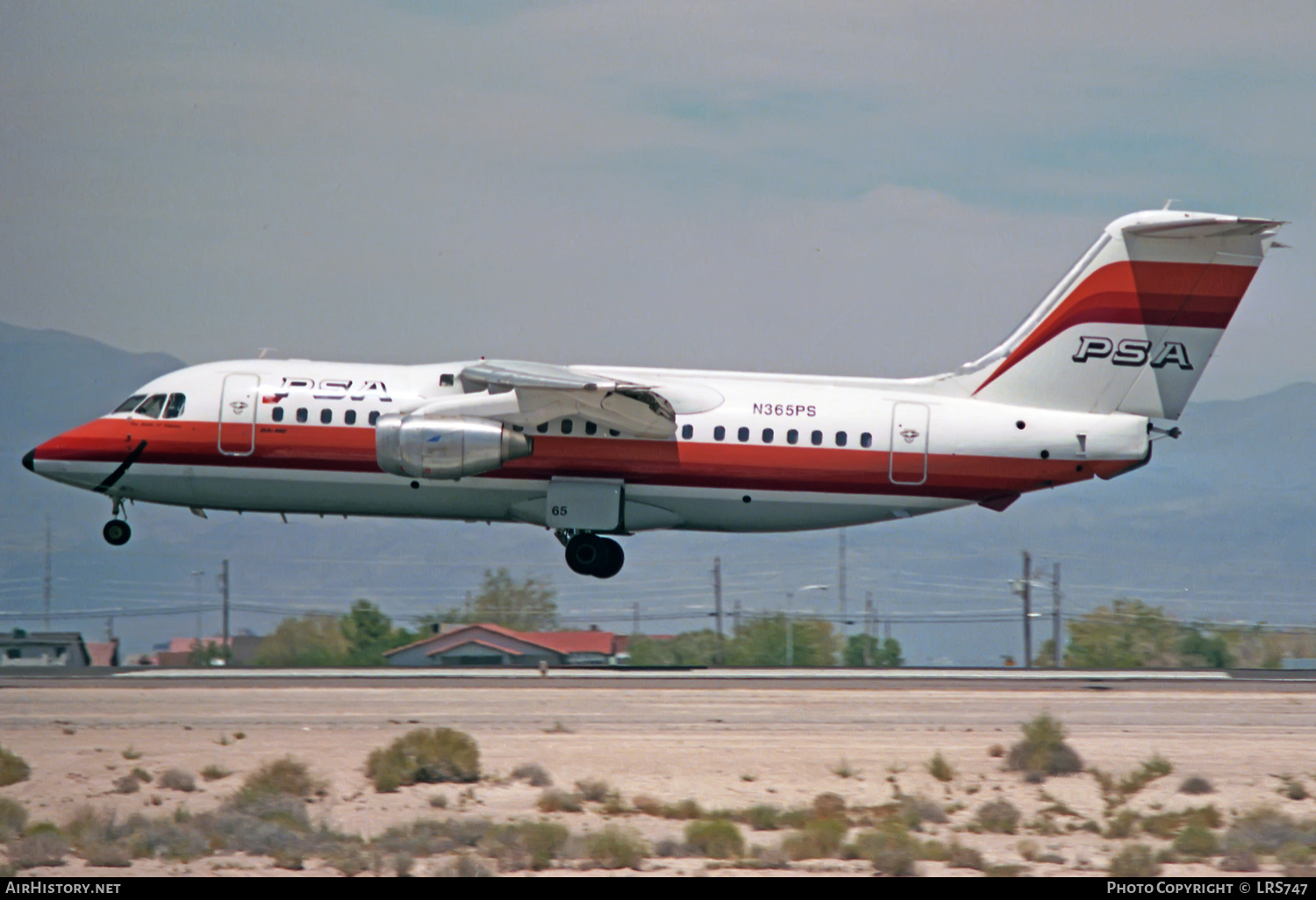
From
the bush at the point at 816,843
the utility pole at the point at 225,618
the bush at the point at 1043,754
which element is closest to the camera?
the bush at the point at 816,843

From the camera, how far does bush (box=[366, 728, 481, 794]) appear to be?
2100 cm

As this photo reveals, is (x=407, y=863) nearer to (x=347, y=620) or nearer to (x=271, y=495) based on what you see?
(x=271, y=495)

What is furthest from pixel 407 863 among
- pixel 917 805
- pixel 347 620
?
pixel 347 620

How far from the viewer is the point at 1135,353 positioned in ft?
102

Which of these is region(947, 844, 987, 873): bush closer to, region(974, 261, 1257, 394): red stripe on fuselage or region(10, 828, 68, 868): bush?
region(10, 828, 68, 868): bush

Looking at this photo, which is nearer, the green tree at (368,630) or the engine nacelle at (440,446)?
the engine nacelle at (440,446)

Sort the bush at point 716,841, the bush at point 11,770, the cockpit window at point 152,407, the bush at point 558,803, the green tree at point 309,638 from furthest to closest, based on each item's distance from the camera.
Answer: the green tree at point 309,638
the cockpit window at point 152,407
the bush at point 11,770
the bush at point 558,803
the bush at point 716,841

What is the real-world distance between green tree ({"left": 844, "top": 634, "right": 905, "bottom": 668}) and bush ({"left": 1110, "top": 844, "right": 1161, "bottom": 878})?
967 inches

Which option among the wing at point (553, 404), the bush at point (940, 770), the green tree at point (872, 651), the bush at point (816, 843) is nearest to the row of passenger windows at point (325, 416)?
the wing at point (553, 404)

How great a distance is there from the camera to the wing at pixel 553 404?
29.7 metres

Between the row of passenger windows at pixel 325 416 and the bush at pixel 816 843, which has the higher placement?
the row of passenger windows at pixel 325 416

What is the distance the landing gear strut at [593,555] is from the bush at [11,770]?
1215cm

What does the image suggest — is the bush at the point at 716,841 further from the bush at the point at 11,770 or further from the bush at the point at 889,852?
the bush at the point at 11,770

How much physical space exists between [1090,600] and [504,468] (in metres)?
18.2
